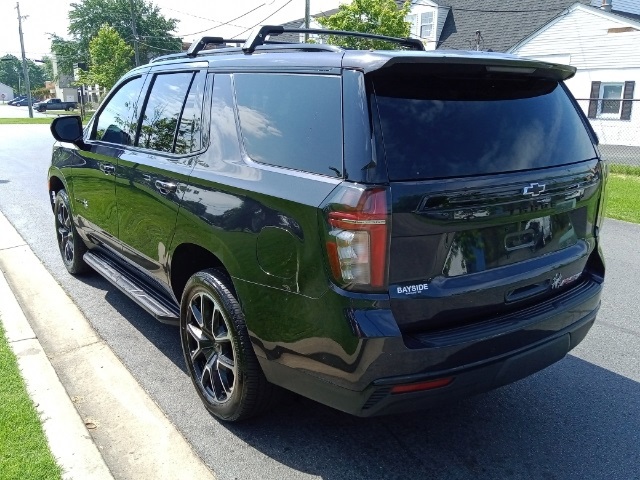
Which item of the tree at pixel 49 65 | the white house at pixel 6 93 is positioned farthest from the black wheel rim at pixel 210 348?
the white house at pixel 6 93

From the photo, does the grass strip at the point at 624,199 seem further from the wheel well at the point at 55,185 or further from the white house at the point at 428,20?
the white house at the point at 428,20

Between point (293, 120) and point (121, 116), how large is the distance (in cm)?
226

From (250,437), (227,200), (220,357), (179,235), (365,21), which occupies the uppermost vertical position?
(365,21)

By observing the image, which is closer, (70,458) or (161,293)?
(70,458)

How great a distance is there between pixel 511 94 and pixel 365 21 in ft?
76.2

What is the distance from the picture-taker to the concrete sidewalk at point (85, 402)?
2834 millimetres

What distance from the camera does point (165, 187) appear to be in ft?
11.1

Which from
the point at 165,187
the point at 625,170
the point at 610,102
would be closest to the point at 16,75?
the point at 610,102

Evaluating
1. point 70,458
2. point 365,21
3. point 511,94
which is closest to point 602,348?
point 511,94

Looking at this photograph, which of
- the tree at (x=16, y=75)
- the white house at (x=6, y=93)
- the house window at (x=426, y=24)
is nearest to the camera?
the house window at (x=426, y=24)

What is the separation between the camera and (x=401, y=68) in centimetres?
237

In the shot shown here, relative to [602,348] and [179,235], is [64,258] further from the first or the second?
[602,348]

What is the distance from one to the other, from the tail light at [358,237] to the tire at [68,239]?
151 inches

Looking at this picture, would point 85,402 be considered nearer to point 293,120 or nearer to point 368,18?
point 293,120
